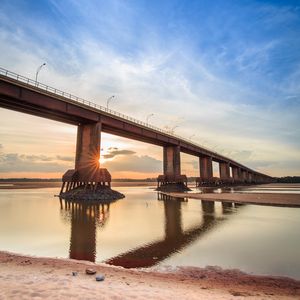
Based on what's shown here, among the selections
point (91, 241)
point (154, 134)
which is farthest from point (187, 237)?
point (154, 134)

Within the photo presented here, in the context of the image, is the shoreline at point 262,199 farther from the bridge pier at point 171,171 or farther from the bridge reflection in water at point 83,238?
the bridge pier at point 171,171

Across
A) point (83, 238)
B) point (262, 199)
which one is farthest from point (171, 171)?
point (83, 238)

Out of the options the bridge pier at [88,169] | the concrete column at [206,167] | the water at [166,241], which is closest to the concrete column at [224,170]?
the concrete column at [206,167]

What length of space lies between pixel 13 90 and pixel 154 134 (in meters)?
37.3

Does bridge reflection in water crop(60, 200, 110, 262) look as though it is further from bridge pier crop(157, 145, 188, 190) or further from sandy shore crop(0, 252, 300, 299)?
bridge pier crop(157, 145, 188, 190)

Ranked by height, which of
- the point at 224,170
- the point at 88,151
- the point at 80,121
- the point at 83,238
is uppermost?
the point at 80,121

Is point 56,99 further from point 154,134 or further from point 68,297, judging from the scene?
point 68,297

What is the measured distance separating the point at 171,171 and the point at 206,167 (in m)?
32.6

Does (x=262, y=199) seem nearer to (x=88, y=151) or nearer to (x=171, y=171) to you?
(x=88, y=151)

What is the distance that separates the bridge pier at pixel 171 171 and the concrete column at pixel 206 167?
2641cm

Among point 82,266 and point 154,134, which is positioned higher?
point 154,134

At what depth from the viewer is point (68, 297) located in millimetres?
5645

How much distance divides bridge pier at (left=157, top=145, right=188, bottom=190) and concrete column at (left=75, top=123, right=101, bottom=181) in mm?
31402

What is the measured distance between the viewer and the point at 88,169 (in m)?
42.8
